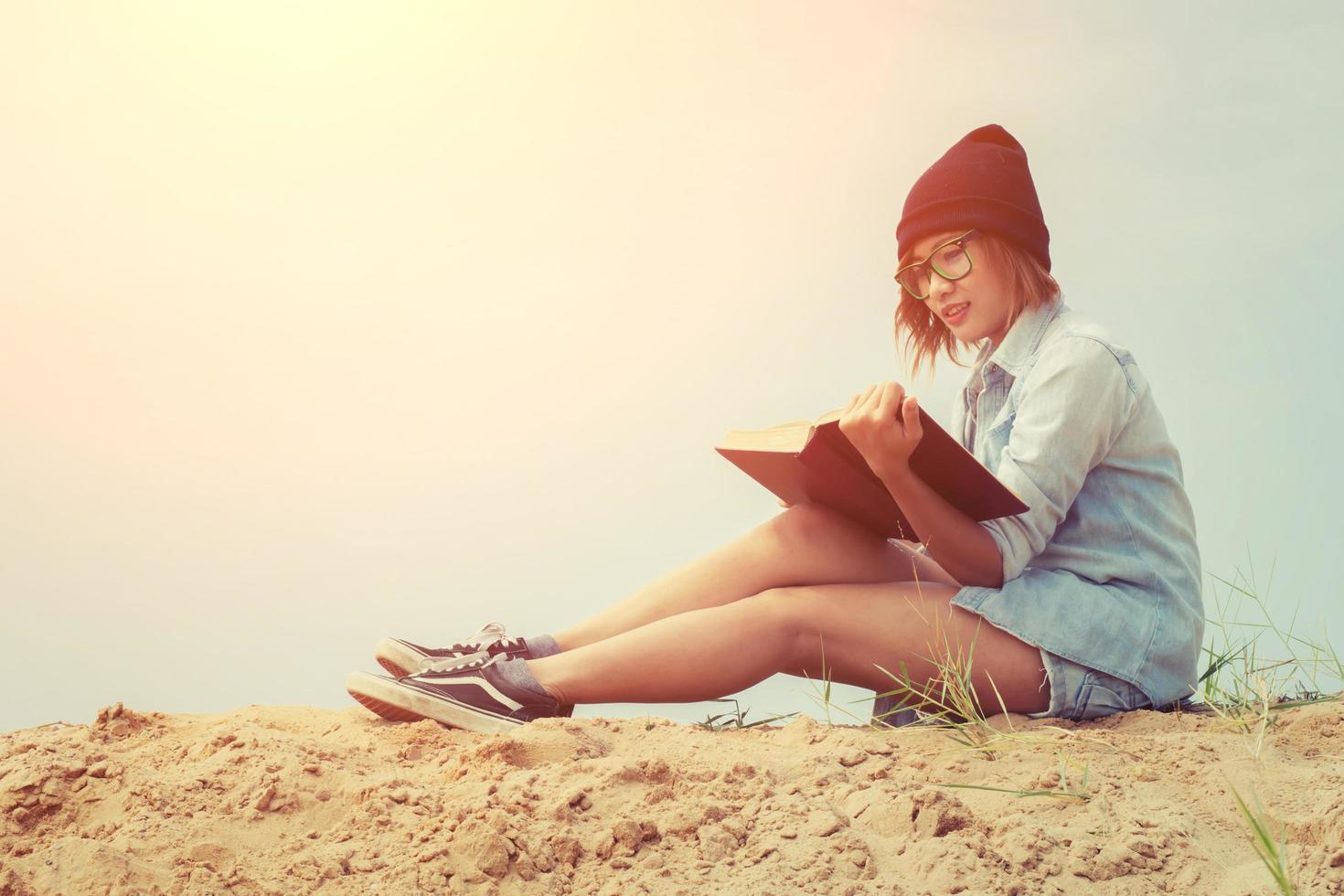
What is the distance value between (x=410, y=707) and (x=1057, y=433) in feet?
5.76

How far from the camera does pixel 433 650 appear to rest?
10.1 feet

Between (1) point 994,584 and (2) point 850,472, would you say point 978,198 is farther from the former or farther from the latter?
(1) point 994,584

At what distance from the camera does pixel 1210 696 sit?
2.99m

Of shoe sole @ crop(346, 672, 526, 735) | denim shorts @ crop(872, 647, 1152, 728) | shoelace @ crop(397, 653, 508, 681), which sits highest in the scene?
shoelace @ crop(397, 653, 508, 681)

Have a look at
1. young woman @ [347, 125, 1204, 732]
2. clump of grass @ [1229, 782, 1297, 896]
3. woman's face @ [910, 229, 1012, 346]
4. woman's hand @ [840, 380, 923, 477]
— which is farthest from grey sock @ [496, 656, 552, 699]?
clump of grass @ [1229, 782, 1297, 896]

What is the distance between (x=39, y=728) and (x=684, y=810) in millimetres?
1700

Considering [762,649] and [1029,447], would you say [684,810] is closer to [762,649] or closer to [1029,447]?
[762,649]

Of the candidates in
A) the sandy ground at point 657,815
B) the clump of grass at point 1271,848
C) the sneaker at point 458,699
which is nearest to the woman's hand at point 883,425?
the sandy ground at point 657,815

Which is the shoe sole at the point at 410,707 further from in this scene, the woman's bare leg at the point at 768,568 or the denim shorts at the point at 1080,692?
the denim shorts at the point at 1080,692

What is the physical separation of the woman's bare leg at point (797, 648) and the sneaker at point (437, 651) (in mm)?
197

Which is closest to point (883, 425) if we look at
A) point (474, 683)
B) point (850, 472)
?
point (850, 472)

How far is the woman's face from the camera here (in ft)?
9.82

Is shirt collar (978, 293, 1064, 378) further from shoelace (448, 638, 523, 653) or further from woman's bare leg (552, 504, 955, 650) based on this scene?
shoelace (448, 638, 523, 653)

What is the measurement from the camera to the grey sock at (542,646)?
309 centimetres
